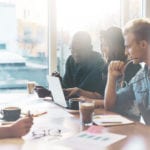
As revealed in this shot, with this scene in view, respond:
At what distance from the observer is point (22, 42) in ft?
11.9

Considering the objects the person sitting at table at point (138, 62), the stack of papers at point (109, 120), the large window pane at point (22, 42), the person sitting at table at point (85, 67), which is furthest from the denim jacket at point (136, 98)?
the large window pane at point (22, 42)

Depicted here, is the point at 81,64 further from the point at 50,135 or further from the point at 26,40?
the point at 50,135

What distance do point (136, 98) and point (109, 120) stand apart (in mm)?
453

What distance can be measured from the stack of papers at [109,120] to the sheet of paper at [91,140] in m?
0.21

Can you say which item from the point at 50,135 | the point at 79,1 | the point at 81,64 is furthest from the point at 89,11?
the point at 50,135

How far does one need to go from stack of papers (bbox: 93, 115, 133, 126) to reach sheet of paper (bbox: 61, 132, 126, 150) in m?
0.21

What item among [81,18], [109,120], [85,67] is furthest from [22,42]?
[109,120]

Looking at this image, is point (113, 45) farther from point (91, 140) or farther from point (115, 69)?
point (91, 140)

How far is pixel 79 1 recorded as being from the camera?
382 cm

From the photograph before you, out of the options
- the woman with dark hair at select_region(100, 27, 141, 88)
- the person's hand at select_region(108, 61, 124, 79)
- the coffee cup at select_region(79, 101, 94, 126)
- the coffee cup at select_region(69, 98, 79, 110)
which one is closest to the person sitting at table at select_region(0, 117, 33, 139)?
the coffee cup at select_region(79, 101, 94, 126)

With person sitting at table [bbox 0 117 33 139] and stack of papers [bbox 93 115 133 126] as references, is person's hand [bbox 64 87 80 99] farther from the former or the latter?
person sitting at table [bbox 0 117 33 139]

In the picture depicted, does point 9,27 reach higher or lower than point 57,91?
higher

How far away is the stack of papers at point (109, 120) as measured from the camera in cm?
179

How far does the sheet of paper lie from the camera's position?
55.0 inches
